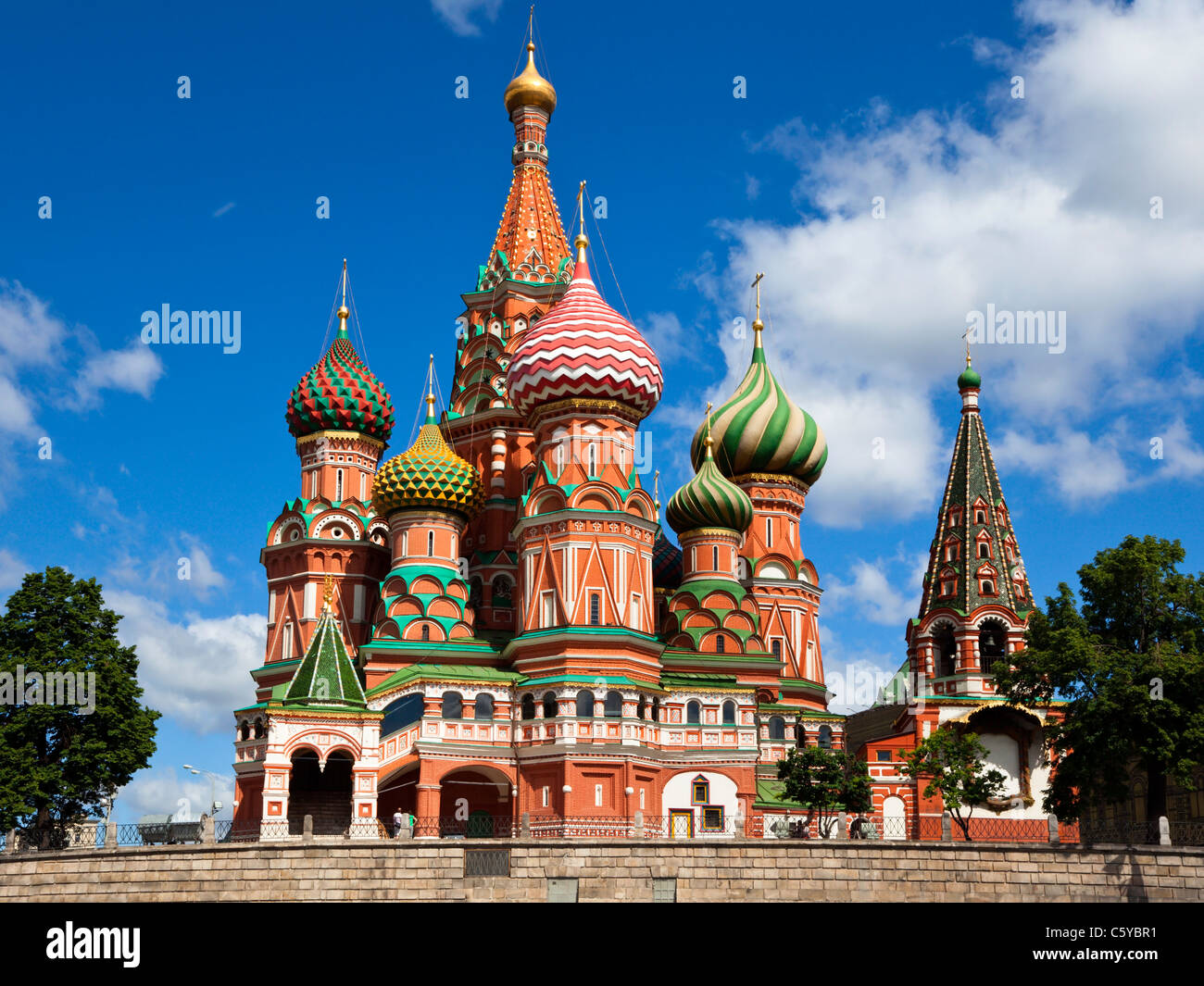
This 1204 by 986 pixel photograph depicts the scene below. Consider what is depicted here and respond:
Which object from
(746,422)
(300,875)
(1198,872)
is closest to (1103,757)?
(1198,872)

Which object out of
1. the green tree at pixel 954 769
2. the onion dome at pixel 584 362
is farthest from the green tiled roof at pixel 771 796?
the onion dome at pixel 584 362

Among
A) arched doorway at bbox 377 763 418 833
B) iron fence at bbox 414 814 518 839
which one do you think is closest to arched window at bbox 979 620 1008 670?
iron fence at bbox 414 814 518 839

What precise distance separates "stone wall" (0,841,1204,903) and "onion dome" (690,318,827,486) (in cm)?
2783

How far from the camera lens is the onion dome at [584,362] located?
46625 mm

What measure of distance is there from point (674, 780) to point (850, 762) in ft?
18.0

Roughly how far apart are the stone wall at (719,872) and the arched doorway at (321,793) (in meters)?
11.0

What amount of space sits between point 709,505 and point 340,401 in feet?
45.1

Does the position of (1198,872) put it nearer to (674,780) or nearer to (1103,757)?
(1103,757)

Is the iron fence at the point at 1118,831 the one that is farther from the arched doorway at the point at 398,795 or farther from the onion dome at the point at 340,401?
the onion dome at the point at 340,401

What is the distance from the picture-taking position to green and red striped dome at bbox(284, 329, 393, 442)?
52.5 metres
